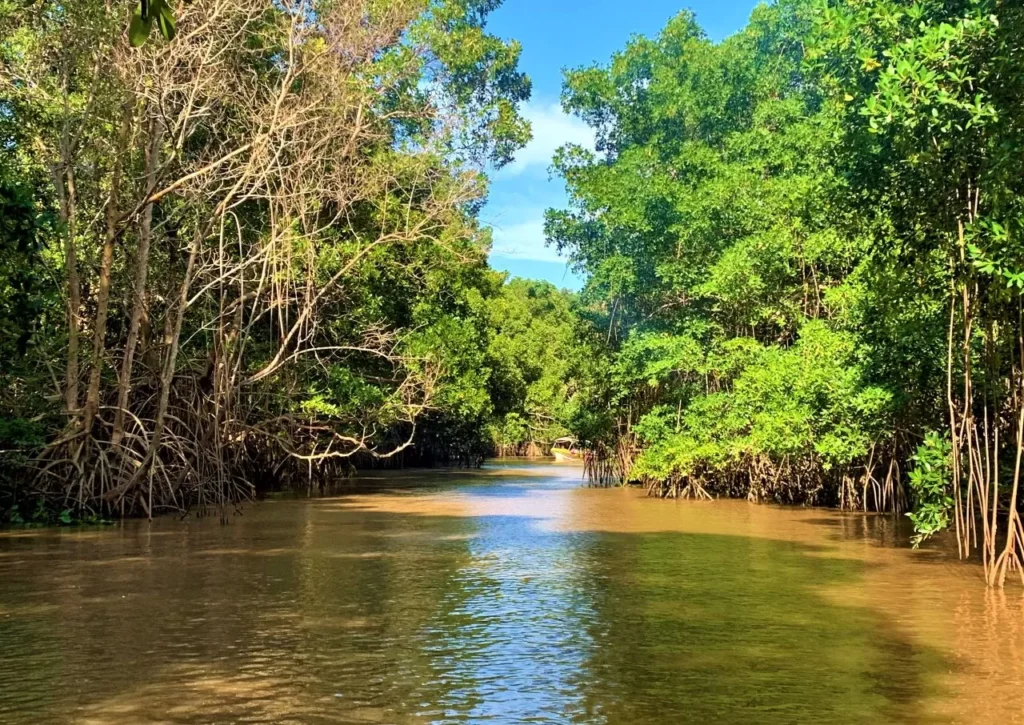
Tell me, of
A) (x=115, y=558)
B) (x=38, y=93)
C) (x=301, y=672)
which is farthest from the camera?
(x=38, y=93)

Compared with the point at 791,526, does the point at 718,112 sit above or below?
above

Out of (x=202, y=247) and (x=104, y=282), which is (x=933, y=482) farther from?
(x=202, y=247)

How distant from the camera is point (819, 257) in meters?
16.6

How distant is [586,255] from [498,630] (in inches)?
716

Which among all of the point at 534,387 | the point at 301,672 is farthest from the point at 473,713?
the point at 534,387

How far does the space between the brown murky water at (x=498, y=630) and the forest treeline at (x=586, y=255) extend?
63.8 inches

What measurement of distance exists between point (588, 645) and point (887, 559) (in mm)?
4925

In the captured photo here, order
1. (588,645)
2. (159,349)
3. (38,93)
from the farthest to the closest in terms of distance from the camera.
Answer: (159,349)
(38,93)
(588,645)

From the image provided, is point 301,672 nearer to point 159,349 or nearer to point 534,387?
point 159,349

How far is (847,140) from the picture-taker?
34.3 feet

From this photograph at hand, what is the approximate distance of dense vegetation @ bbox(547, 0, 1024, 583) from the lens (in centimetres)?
755

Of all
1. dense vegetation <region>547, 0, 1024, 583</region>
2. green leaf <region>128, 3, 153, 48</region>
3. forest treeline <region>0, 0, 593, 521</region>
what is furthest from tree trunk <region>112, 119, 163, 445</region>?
green leaf <region>128, 3, 153, 48</region>

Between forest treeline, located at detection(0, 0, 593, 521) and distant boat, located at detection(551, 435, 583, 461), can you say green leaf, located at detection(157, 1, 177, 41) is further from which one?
distant boat, located at detection(551, 435, 583, 461)

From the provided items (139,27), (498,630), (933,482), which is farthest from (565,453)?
(139,27)
